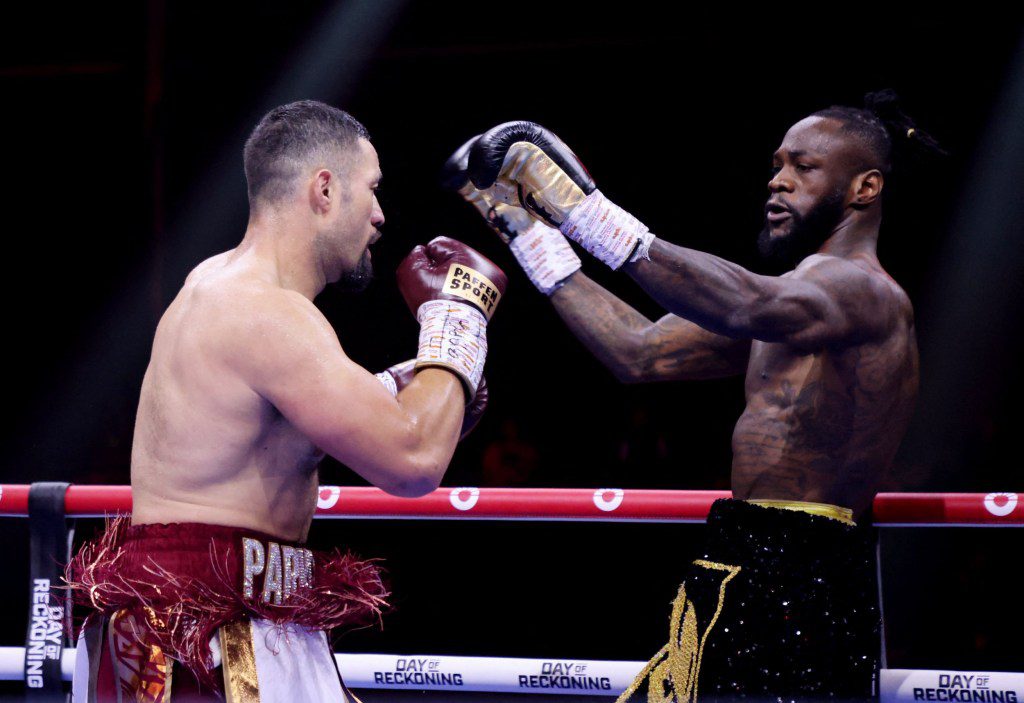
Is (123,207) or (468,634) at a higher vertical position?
(123,207)

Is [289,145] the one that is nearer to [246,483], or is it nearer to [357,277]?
[357,277]

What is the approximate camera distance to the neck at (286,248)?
6.07 ft

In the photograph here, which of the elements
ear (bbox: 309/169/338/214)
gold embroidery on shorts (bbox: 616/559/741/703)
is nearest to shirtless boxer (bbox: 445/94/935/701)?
gold embroidery on shorts (bbox: 616/559/741/703)

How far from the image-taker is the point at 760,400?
2.36m

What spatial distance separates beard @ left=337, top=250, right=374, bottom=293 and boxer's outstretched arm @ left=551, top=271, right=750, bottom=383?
89 centimetres

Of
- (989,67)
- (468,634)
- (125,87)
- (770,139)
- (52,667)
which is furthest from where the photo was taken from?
(125,87)

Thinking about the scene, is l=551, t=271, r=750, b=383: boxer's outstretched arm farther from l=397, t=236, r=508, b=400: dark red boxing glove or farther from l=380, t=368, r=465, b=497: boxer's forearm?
l=380, t=368, r=465, b=497: boxer's forearm

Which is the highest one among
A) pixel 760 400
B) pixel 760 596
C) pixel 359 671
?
pixel 760 400

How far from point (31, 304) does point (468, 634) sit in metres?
3.42

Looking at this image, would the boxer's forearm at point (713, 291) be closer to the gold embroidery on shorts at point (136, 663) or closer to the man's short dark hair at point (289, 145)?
the man's short dark hair at point (289, 145)

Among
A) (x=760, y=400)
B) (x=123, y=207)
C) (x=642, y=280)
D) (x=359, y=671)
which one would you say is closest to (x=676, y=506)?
(x=760, y=400)

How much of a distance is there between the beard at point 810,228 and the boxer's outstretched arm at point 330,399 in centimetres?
125

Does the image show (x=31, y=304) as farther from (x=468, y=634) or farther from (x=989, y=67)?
(x=989, y=67)

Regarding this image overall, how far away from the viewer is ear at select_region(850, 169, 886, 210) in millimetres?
2570
